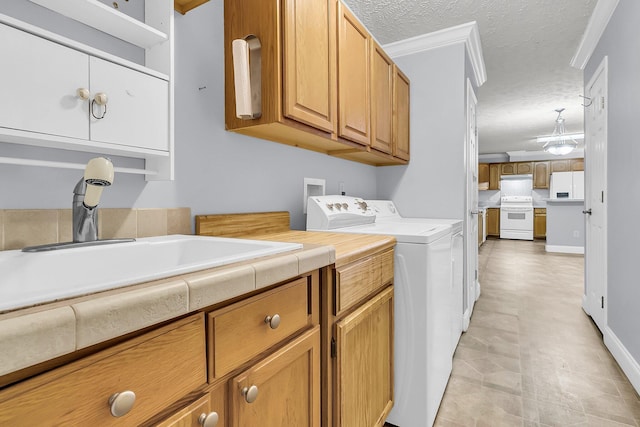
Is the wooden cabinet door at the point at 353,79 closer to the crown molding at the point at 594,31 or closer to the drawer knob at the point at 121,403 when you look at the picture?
the drawer knob at the point at 121,403

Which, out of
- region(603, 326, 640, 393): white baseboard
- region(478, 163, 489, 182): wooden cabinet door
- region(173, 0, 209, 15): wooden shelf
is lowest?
region(603, 326, 640, 393): white baseboard

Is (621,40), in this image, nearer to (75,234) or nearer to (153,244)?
(153,244)

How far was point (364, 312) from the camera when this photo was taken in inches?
47.2

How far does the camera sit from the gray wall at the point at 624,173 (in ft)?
5.97

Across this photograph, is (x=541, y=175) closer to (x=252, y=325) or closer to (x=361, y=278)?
(x=361, y=278)

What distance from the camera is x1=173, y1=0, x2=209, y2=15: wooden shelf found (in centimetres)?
120

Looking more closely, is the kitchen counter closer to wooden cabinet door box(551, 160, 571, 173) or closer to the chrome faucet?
the chrome faucet

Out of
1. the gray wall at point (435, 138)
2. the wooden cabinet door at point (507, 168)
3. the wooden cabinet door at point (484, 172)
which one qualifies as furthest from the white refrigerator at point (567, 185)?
the gray wall at point (435, 138)

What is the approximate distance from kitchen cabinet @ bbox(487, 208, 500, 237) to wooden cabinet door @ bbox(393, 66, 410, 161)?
24.8ft

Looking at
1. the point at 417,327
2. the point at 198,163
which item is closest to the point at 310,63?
the point at 198,163

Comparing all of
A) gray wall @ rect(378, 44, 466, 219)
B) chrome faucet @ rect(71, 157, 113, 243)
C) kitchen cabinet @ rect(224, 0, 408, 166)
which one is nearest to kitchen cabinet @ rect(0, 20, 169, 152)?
chrome faucet @ rect(71, 157, 113, 243)

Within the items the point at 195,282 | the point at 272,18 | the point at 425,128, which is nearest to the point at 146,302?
the point at 195,282

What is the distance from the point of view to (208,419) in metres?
0.61

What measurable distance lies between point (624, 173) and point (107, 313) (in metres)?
2.67
